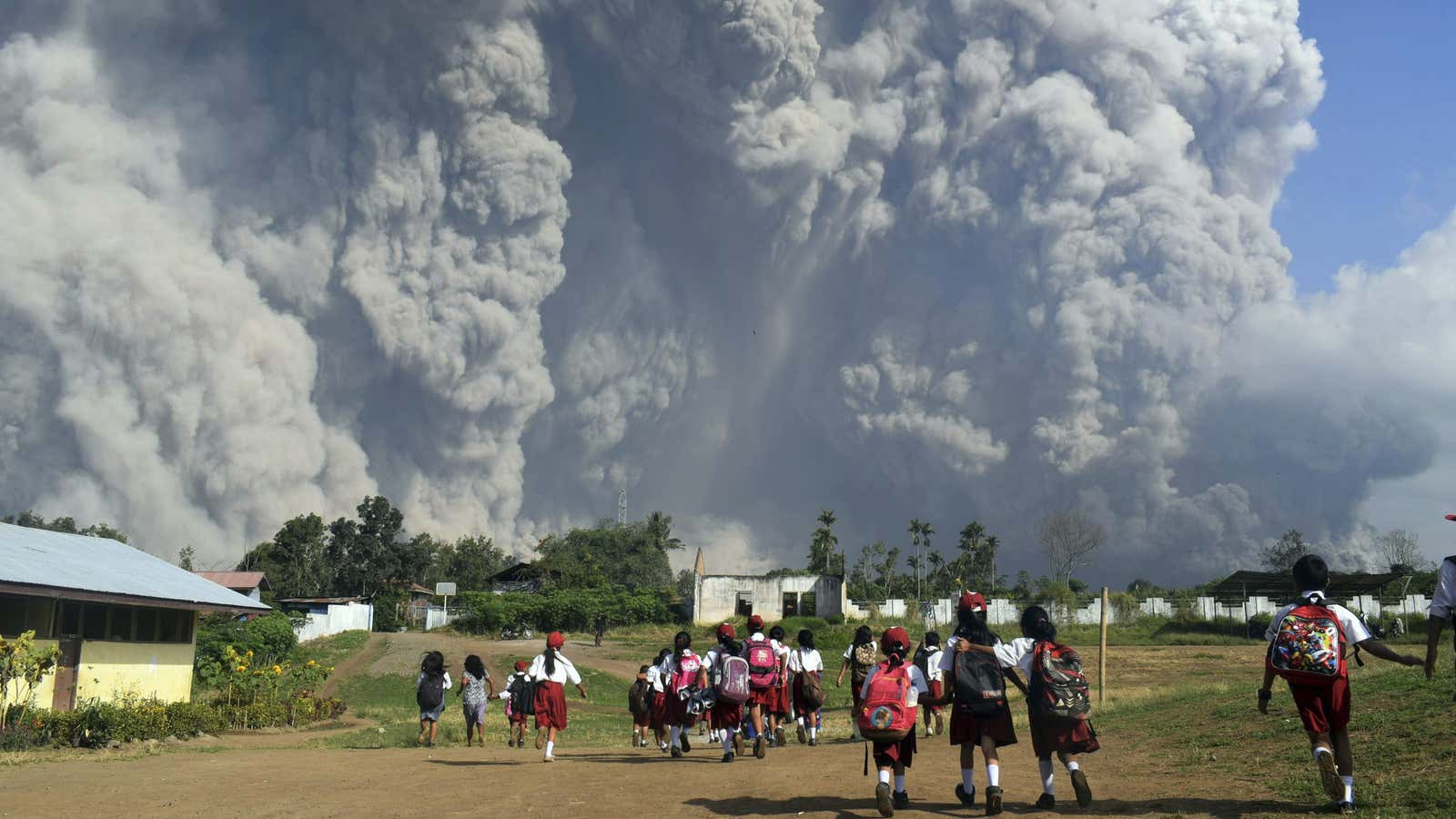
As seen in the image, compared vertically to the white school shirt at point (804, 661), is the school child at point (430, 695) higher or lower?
lower

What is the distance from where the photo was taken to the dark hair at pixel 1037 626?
28.8ft

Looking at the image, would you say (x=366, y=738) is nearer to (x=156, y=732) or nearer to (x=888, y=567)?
(x=156, y=732)

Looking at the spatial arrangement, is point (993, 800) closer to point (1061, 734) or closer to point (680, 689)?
point (1061, 734)

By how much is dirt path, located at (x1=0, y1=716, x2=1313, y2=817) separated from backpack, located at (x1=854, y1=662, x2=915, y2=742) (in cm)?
65

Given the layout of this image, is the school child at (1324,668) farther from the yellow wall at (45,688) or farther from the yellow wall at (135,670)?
the yellow wall at (135,670)

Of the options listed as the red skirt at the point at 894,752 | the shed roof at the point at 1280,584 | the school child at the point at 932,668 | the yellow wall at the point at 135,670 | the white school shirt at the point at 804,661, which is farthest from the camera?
the shed roof at the point at 1280,584

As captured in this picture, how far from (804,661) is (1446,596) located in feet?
26.9

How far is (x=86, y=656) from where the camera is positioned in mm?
22141

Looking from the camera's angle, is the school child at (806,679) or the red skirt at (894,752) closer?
the red skirt at (894,752)

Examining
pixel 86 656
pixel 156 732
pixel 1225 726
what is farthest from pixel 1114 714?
pixel 86 656

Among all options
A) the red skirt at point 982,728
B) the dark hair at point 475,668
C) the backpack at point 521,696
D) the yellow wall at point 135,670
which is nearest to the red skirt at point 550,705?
the backpack at point 521,696

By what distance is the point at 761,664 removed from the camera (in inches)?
523

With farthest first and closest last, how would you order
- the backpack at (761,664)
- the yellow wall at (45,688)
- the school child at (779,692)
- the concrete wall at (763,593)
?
1. the concrete wall at (763,593)
2. the yellow wall at (45,688)
3. the school child at (779,692)
4. the backpack at (761,664)

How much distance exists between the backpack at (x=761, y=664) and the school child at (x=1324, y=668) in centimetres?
650
